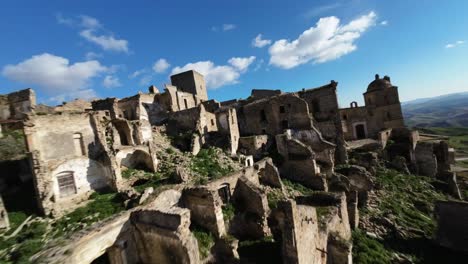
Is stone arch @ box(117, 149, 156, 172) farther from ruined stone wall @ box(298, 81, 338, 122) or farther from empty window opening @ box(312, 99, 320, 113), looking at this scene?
empty window opening @ box(312, 99, 320, 113)

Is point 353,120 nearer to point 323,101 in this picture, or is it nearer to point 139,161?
point 323,101

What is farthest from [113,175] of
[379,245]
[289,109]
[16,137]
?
[289,109]

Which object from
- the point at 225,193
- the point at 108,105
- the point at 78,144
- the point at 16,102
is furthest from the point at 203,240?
the point at 16,102

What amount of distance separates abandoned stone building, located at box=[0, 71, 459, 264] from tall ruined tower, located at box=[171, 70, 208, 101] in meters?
6.97

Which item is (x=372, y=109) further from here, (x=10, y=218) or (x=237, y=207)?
(x=10, y=218)

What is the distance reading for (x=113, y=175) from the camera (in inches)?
575

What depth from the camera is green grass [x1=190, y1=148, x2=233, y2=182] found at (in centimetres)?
1690

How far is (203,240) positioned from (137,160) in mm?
10275

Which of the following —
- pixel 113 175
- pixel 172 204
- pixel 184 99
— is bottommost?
pixel 172 204

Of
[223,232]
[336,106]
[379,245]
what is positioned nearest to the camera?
[223,232]

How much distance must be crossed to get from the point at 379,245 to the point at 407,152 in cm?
1623

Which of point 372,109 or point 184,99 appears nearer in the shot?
point 372,109

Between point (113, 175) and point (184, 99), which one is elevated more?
point (184, 99)

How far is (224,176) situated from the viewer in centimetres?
1334
